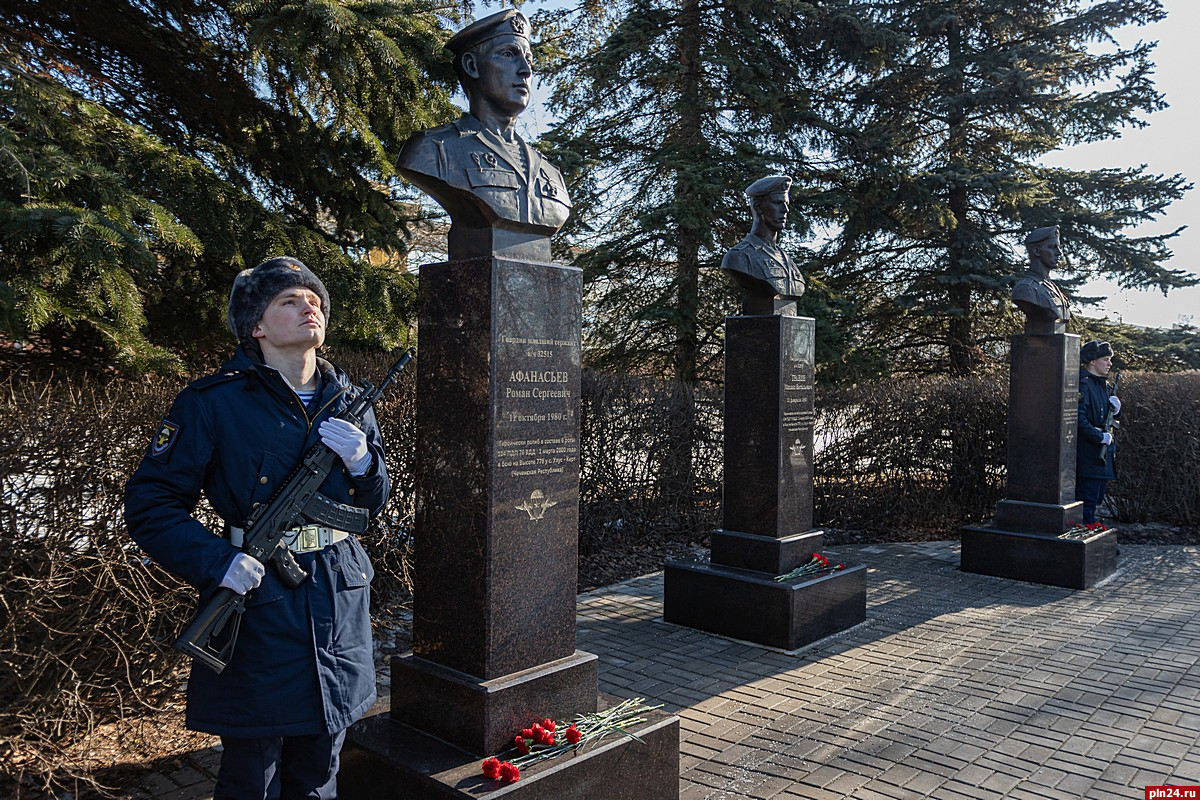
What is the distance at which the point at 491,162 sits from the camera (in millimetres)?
3740

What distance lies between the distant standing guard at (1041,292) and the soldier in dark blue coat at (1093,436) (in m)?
1.11

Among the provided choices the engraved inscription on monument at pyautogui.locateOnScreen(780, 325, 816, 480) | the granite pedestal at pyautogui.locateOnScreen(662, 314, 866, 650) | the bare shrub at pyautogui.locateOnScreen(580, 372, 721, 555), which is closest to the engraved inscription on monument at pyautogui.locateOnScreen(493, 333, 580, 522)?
the granite pedestal at pyautogui.locateOnScreen(662, 314, 866, 650)

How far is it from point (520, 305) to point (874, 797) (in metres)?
2.86

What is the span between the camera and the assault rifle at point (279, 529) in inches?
97.3

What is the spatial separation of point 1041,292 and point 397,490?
271 inches

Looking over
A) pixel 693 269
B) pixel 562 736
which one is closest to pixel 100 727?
pixel 562 736

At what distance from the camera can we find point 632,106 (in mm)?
14797

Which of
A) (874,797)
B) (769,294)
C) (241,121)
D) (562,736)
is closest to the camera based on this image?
(562,736)

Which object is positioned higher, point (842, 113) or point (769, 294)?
point (842, 113)

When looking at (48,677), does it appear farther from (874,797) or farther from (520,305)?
(874,797)

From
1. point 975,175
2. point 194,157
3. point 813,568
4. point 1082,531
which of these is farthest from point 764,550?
point 975,175

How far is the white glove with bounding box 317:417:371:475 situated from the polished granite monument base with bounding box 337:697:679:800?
53.1 inches
